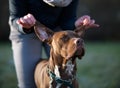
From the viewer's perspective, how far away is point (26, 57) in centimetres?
551

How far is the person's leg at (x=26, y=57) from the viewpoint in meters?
5.50

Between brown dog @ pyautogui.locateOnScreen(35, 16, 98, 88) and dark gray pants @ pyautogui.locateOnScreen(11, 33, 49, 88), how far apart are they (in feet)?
0.67

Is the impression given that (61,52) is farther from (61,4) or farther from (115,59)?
(115,59)

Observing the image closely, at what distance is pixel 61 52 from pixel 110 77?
3523mm

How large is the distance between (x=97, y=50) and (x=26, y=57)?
4.55 metres

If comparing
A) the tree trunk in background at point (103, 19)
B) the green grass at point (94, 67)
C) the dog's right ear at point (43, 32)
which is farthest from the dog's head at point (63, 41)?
the tree trunk in background at point (103, 19)

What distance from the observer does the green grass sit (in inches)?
318

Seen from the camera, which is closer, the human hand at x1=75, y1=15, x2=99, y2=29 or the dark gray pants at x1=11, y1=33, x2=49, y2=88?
the human hand at x1=75, y1=15, x2=99, y2=29

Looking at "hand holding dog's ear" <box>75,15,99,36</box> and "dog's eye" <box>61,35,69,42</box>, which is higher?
"hand holding dog's ear" <box>75,15,99,36</box>

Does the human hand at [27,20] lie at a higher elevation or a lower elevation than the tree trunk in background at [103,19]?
higher

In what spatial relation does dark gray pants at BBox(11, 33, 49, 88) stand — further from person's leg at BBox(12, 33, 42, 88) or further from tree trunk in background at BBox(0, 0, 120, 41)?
tree trunk in background at BBox(0, 0, 120, 41)

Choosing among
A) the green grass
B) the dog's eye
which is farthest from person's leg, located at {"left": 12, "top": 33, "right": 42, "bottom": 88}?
the green grass

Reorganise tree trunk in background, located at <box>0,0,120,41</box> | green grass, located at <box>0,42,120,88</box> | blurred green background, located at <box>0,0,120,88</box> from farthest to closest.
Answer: tree trunk in background, located at <box>0,0,120,41</box>
blurred green background, located at <box>0,0,120,88</box>
green grass, located at <box>0,42,120,88</box>

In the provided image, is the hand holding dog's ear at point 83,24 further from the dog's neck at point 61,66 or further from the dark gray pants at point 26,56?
the dark gray pants at point 26,56
